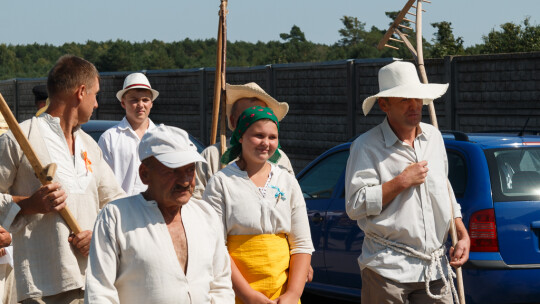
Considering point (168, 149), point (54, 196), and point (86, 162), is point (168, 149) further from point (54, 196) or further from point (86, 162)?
point (86, 162)

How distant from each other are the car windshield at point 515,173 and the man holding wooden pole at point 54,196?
3.11 meters

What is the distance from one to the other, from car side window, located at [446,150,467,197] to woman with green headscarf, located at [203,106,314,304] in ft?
7.44

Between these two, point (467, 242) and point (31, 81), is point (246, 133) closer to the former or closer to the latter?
point (467, 242)

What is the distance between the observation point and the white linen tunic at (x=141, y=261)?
3.39 metres

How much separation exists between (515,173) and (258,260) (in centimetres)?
282

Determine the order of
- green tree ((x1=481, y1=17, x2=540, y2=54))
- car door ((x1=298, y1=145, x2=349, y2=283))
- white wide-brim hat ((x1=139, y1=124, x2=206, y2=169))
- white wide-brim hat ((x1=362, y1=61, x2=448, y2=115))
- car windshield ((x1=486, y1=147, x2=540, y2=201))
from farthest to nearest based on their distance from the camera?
1. green tree ((x1=481, y1=17, x2=540, y2=54))
2. car door ((x1=298, y1=145, x2=349, y2=283))
3. car windshield ((x1=486, y1=147, x2=540, y2=201))
4. white wide-brim hat ((x1=362, y1=61, x2=448, y2=115))
5. white wide-brim hat ((x1=139, y1=124, x2=206, y2=169))

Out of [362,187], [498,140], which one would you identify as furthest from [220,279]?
[498,140]

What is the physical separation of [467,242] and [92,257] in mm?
2259

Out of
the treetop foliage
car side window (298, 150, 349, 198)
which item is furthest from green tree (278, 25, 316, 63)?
car side window (298, 150, 349, 198)

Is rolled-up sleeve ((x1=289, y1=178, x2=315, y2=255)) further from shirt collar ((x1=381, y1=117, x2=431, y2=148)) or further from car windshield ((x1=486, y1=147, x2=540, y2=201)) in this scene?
car windshield ((x1=486, y1=147, x2=540, y2=201))

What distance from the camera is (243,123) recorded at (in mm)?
4695

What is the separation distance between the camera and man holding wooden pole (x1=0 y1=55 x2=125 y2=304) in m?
4.43

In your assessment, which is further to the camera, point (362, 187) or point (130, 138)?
point (130, 138)

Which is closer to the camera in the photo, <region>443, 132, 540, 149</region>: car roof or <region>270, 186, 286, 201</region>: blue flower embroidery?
<region>270, 186, 286, 201</region>: blue flower embroidery
